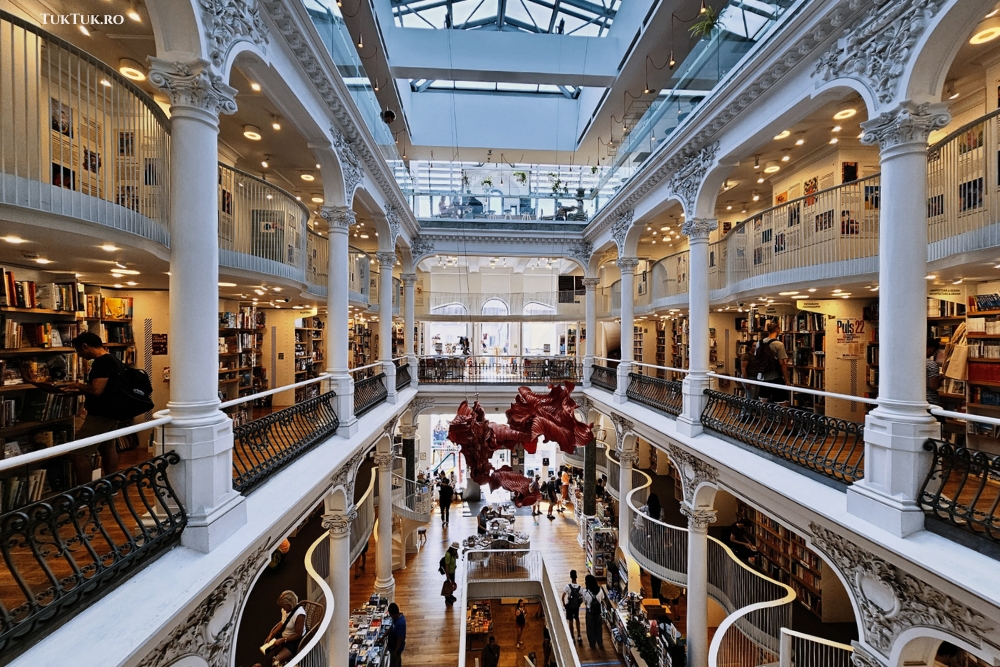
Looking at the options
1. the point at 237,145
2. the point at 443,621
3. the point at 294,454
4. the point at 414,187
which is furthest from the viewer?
the point at 414,187

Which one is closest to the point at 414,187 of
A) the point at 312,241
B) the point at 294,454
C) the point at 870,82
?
the point at 312,241

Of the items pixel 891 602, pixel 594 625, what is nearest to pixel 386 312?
pixel 594 625

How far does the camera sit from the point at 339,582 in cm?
617

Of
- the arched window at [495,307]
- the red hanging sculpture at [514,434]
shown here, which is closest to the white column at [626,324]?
the red hanging sculpture at [514,434]

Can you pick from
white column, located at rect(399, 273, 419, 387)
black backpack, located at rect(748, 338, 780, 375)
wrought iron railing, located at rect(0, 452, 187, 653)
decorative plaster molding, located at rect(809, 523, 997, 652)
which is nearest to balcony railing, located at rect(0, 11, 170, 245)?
wrought iron railing, located at rect(0, 452, 187, 653)

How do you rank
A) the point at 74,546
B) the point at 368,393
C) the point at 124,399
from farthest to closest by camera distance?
the point at 368,393 → the point at 124,399 → the point at 74,546

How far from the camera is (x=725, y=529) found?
1053 centimetres

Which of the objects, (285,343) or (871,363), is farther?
(285,343)

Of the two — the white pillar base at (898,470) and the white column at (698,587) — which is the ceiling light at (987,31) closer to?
the white pillar base at (898,470)

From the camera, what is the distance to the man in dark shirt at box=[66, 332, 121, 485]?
3.21m

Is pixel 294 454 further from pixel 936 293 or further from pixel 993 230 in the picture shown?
pixel 936 293

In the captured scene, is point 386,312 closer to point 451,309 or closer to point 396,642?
point 396,642

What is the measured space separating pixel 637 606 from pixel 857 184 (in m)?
7.65

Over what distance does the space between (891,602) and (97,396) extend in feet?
19.7
